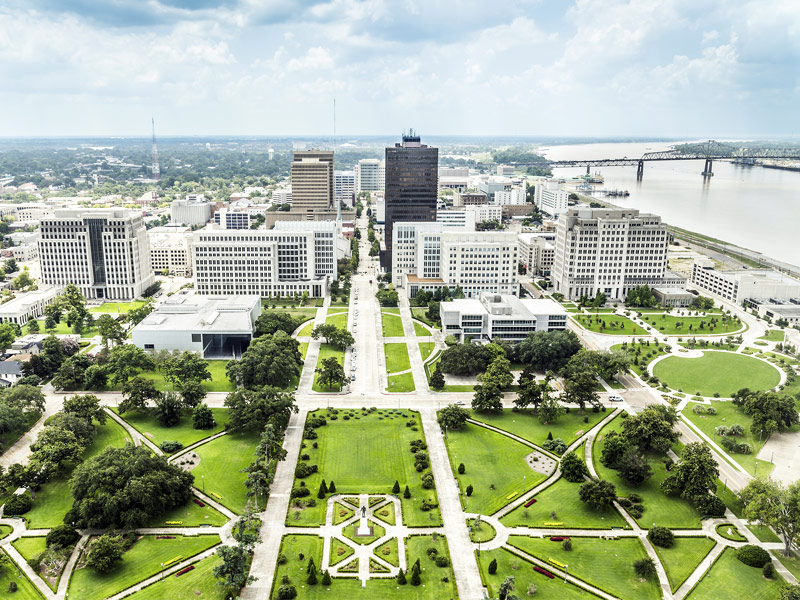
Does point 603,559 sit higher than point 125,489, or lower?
lower

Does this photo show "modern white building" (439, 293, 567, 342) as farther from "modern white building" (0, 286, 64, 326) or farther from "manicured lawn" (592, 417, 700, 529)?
"modern white building" (0, 286, 64, 326)

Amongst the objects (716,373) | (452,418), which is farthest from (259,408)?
(716,373)

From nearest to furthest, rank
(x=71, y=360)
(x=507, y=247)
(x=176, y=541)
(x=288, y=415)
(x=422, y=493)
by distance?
1. (x=176, y=541)
2. (x=422, y=493)
3. (x=288, y=415)
4. (x=71, y=360)
5. (x=507, y=247)

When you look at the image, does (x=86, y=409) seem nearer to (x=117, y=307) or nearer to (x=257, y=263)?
(x=117, y=307)

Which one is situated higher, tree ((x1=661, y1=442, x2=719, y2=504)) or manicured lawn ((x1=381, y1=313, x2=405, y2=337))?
tree ((x1=661, y1=442, x2=719, y2=504))

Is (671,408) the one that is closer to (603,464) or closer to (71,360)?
(603,464)

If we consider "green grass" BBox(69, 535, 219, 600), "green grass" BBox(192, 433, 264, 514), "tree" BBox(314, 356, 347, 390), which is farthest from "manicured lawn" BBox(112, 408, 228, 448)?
"green grass" BBox(69, 535, 219, 600)

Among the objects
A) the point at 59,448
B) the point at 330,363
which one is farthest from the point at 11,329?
the point at 330,363
